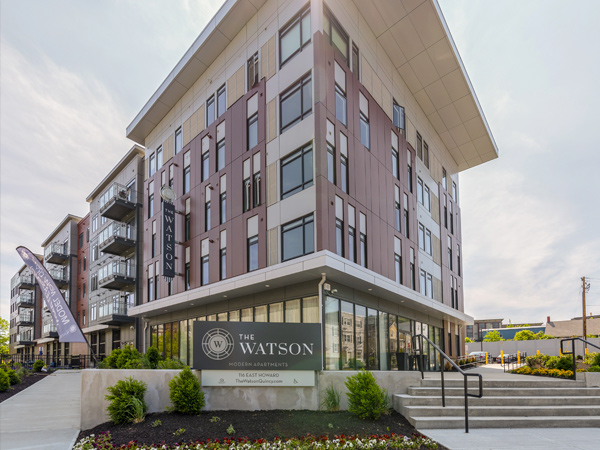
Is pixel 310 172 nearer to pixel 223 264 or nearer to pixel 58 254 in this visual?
pixel 223 264

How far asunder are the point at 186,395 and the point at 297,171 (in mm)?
8903

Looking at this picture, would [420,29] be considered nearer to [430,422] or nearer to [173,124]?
[173,124]

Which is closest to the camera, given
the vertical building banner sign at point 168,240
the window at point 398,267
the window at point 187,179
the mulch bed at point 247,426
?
the mulch bed at point 247,426

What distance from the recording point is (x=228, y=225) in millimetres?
19609

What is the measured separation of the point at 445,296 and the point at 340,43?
57.3 ft

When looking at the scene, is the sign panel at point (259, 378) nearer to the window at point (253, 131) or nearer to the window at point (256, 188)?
the window at point (256, 188)

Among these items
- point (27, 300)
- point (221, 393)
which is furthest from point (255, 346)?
point (27, 300)

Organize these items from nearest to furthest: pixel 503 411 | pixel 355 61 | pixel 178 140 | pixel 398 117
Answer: pixel 503 411 < pixel 355 61 < pixel 398 117 < pixel 178 140

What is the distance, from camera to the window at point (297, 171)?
1571 centimetres

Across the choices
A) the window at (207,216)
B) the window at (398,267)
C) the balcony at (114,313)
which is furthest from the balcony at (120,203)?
the window at (398,267)

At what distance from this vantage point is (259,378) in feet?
34.7

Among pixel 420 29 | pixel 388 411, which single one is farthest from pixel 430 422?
pixel 420 29

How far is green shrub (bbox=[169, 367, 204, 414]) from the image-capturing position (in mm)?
9664

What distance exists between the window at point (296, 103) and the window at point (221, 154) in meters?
4.62
